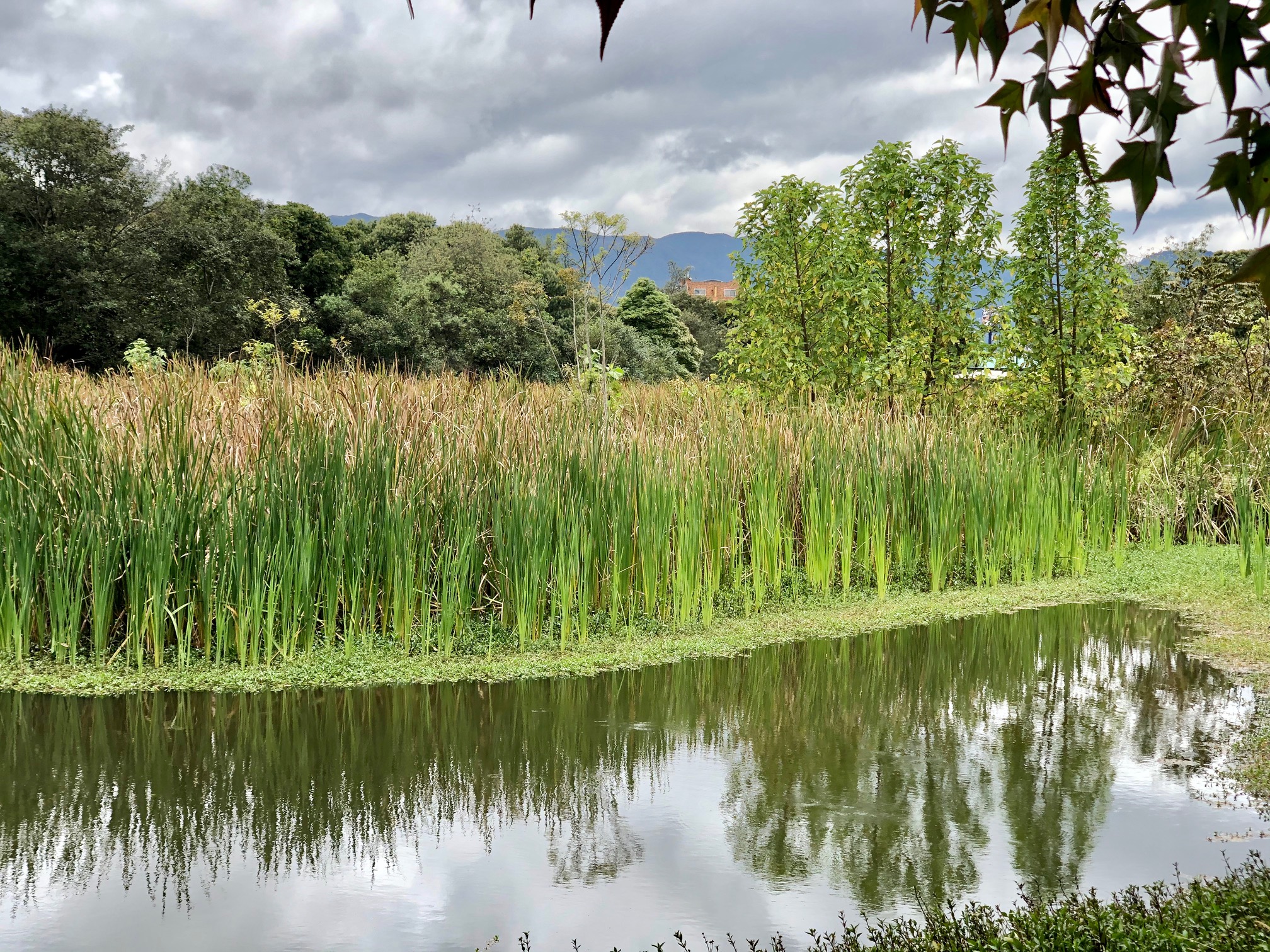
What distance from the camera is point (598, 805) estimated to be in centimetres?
361

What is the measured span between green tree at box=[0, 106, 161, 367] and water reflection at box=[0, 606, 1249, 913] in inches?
968

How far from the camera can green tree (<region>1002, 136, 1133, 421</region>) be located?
1001cm

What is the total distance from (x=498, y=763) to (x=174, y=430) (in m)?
3.29

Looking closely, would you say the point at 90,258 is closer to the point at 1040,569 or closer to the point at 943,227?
the point at 943,227

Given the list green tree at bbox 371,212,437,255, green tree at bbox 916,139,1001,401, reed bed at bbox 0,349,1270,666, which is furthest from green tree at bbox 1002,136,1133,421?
green tree at bbox 371,212,437,255

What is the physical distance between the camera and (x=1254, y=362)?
33.6 feet

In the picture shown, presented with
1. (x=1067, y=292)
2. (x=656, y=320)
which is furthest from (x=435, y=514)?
(x=656, y=320)

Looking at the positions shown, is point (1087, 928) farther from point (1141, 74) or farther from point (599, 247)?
point (599, 247)

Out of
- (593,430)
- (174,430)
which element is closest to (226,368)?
(174,430)

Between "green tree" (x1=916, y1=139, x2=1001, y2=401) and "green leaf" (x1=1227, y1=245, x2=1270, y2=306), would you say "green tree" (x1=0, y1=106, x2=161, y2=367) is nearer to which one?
"green tree" (x1=916, y1=139, x2=1001, y2=401)

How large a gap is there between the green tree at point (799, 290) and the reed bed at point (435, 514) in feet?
8.67

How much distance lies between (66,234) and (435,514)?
25123mm

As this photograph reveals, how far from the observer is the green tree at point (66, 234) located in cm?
2552

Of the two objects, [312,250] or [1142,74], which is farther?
[312,250]
